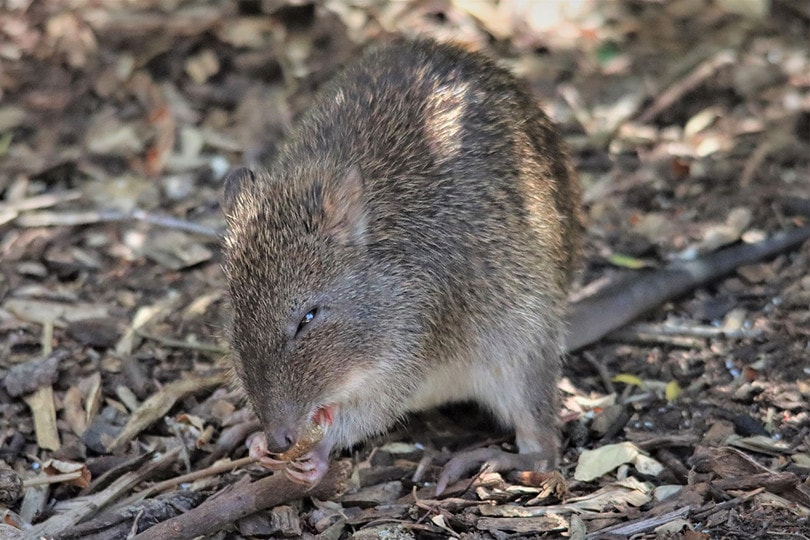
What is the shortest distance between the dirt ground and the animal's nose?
0.37 m

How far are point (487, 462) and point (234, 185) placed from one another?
1.85m

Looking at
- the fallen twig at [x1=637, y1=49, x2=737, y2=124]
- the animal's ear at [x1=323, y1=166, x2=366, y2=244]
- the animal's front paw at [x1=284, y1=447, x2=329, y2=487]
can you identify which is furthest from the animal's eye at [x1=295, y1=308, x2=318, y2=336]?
the fallen twig at [x1=637, y1=49, x2=737, y2=124]

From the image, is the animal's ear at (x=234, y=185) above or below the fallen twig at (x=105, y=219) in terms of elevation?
above

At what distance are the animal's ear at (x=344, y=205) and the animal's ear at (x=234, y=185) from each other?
0.50 metres

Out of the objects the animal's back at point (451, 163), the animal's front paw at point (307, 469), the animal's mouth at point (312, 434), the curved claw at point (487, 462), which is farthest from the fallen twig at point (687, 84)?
the animal's front paw at point (307, 469)

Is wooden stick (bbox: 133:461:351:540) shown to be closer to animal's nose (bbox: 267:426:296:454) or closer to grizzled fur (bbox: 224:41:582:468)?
grizzled fur (bbox: 224:41:582:468)

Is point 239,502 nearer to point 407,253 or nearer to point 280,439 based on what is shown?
point 280,439

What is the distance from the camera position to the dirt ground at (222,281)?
475 centimetres

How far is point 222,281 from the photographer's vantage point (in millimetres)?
5945

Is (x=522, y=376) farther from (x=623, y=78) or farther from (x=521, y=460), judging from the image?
(x=623, y=78)

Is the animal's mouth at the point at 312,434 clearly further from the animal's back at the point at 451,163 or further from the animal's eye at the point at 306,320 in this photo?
the animal's back at the point at 451,163

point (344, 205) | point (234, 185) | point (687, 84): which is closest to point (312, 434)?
point (344, 205)

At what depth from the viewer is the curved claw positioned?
502 cm

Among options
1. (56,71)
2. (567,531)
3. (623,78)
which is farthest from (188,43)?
(567,531)
